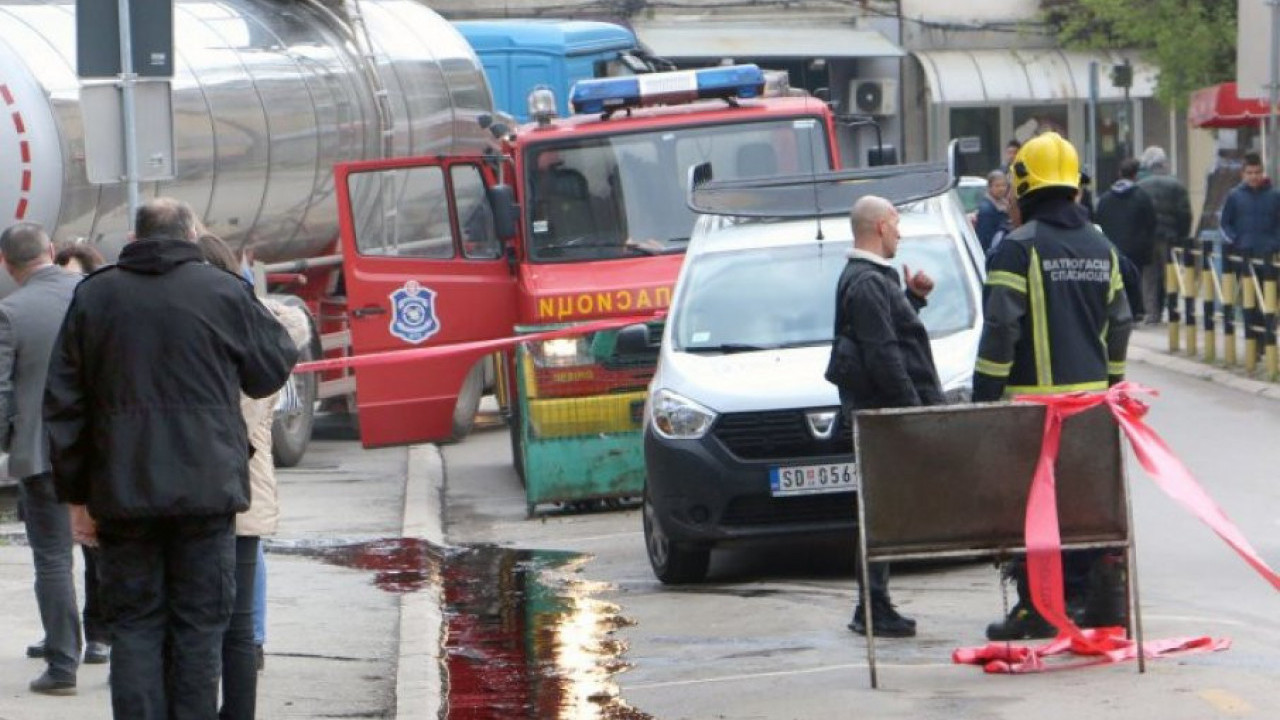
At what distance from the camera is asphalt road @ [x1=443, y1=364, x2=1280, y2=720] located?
855 cm

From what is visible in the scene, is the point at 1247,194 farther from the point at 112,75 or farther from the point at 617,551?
the point at 112,75

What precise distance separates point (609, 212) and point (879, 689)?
7.91 m

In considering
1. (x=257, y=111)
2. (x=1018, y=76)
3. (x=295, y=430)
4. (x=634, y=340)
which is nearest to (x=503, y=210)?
(x=634, y=340)

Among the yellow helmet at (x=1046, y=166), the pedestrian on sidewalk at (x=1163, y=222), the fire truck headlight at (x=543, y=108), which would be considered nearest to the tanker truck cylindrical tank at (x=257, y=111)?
the fire truck headlight at (x=543, y=108)

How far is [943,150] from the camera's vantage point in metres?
49.9

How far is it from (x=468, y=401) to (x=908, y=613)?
8274mm

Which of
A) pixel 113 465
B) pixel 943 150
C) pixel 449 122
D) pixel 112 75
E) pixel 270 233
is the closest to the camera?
pixel 113 465

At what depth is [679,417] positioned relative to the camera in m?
12.0

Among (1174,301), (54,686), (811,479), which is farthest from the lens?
(1174,301)

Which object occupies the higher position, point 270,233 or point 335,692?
point 270,233

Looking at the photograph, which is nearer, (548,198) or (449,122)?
(548,198)

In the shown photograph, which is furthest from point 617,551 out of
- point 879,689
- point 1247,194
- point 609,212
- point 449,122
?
point 1247,194

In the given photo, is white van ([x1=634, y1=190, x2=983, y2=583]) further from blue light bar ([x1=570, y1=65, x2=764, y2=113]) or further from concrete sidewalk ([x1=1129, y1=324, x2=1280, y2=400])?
concrete sidewalk ([x1=1129, y1=324, x2=1280, y2=400])

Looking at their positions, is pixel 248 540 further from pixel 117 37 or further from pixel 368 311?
pixel 368 311
